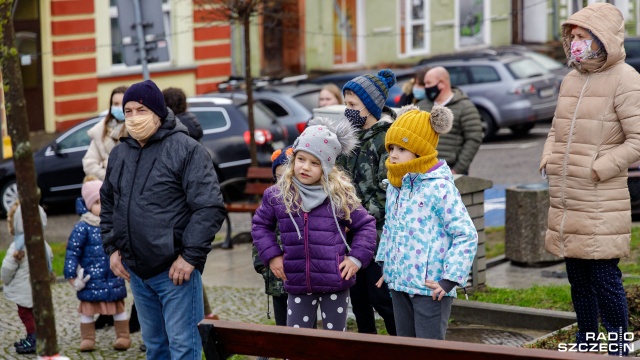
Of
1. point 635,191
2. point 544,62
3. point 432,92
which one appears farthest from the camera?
point 544,62

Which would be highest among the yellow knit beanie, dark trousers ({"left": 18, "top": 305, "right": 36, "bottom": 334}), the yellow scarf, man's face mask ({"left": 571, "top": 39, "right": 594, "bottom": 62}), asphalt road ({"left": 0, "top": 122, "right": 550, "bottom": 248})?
man's face mask ({"left": 571, "top": 39, "right": 594, "bottom": 62})

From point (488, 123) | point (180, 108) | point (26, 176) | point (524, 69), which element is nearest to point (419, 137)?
point (26, 176)

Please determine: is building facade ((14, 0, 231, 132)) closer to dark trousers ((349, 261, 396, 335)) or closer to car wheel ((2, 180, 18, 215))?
car wheel ((2, 180, 18, 215))

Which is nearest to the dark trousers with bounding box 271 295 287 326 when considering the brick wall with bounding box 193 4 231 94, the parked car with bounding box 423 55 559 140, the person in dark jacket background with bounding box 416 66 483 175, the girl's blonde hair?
the girl's blonde hair

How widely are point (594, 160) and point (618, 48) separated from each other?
0.64 meters

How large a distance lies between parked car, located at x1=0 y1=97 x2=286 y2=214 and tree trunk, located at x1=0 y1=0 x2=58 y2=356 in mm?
11378

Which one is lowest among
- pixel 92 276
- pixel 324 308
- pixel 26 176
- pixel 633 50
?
pixel 92 276

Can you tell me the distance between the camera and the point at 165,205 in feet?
21.7

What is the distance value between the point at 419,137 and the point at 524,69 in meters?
17.8

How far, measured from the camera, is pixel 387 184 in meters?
6.94

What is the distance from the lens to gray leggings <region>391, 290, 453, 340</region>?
6320 mm

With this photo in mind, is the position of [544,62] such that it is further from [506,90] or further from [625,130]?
[625,130]

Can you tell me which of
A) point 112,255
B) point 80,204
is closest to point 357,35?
point 80,204

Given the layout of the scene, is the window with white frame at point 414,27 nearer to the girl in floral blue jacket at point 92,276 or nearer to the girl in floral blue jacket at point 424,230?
the girl in floral blue jacket at point 92,276
